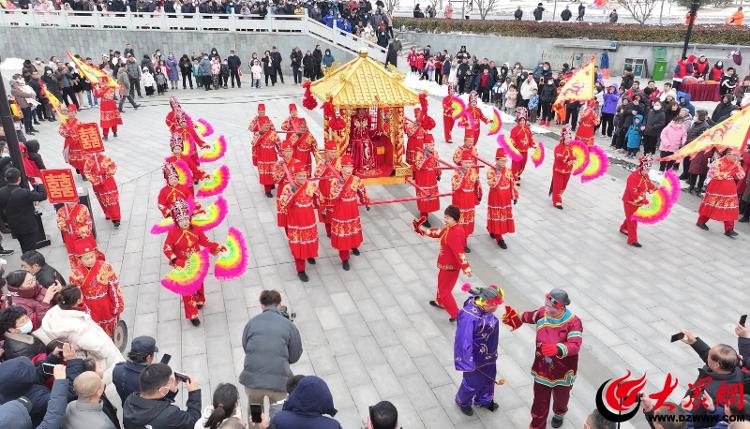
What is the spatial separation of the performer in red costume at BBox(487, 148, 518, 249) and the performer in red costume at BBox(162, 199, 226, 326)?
4.22 metres

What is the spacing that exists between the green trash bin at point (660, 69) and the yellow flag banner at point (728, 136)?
16.1 m

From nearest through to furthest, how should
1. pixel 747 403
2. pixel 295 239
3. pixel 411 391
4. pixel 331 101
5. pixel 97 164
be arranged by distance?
pixel 747 403 → pixel 411 391 → pixel 295 239 → pixel 97 164 → pixel 331 101

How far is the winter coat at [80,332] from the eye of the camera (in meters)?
4.43

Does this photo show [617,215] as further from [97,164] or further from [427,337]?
[97,164]

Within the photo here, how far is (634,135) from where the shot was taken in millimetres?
13016

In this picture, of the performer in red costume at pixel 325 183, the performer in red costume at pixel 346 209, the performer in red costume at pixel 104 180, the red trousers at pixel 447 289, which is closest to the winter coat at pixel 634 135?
the performer in red costume at pixel 325 183

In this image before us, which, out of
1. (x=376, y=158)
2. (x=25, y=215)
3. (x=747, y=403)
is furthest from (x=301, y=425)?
(x=376, y=158)

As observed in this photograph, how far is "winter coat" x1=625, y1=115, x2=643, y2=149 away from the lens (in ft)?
42.4

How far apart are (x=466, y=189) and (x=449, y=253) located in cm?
221

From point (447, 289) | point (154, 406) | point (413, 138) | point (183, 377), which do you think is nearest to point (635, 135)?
point (413, 138)

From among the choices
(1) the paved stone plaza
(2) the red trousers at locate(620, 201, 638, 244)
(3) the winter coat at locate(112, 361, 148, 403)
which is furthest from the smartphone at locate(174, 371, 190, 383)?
(2) the red trousers at locate(620, 201, 638, 244)

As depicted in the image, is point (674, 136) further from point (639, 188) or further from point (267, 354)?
point (267, 354)

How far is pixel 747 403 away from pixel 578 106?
1294 centimetres

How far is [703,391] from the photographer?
376 cm
